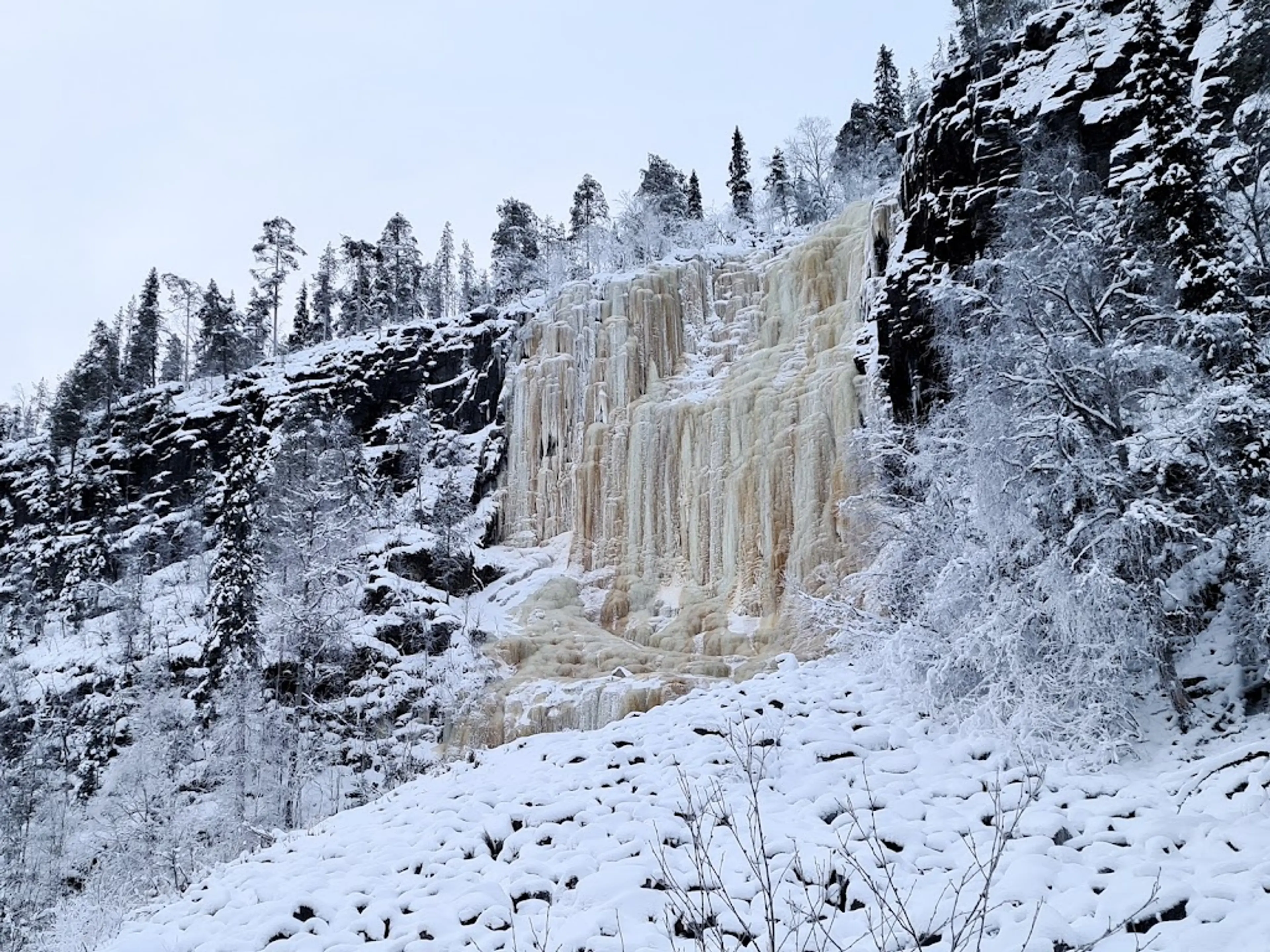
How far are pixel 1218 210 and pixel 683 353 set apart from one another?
21.4m

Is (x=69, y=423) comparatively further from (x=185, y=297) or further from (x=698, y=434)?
(x=698, y=434)

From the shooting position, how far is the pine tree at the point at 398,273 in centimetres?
4978

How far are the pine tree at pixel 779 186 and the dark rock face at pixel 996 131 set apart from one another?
26.0m

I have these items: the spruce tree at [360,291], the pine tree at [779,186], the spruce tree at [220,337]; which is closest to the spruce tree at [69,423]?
the spruce tree at [220,337]

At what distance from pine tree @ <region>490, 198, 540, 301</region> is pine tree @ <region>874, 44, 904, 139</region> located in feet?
64.6

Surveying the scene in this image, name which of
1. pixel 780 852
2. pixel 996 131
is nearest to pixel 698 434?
pixel 996 131

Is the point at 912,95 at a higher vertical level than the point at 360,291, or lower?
higher

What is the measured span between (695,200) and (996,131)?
3490 centimetres

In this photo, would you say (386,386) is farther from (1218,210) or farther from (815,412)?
(1218,210)

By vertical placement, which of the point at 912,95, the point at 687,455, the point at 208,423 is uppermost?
the point at 912,95

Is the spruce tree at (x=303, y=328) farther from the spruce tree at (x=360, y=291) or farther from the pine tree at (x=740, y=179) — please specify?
the pine tree at (x=740, y=179)

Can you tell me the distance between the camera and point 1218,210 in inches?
328

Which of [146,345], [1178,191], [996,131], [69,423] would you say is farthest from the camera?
[146,345]

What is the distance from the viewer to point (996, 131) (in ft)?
55.5
